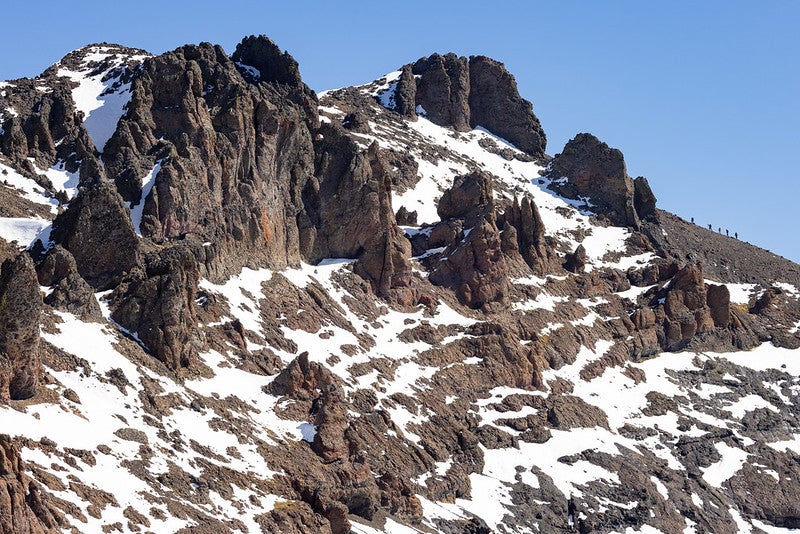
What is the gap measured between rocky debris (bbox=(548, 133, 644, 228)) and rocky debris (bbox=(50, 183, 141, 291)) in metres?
99.3

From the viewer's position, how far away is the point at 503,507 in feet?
356

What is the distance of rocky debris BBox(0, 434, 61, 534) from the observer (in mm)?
56688

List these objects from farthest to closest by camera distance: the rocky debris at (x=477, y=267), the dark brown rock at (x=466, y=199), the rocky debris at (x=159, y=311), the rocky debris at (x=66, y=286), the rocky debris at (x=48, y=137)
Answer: the dark brown rock at (x=466, y=199) → the rocky debris at (x=477, y=267) → the rocky debris at (x=48, y=137) → the rocky debris at (x=159, y=311) → the rocky debris at (x=66, y=286)

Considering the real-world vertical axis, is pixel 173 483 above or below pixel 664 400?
below

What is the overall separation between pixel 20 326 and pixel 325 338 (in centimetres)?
4641

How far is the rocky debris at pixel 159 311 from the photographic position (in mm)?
92062

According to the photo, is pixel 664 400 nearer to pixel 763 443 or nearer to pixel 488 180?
pixel 763 443

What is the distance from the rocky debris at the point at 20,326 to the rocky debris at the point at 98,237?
820 inches

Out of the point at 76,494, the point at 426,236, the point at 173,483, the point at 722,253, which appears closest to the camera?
the point at 76,494

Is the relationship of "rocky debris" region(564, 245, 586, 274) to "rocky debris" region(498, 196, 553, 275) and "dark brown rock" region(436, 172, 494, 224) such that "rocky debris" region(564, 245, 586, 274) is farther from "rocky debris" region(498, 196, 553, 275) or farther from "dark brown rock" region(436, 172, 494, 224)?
"dark brown rock" region(436, 172, 494, 224)

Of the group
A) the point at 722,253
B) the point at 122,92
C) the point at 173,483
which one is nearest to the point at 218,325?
the point at 173,483

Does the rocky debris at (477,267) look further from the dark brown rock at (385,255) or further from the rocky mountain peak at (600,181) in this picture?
the rocky mountain peak at (600,181)

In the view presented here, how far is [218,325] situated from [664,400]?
60845 mm

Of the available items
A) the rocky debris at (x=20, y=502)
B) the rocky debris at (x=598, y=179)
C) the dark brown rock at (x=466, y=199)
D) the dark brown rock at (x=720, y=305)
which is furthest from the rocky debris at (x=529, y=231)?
the rocky debris at (x=20, y=502)
